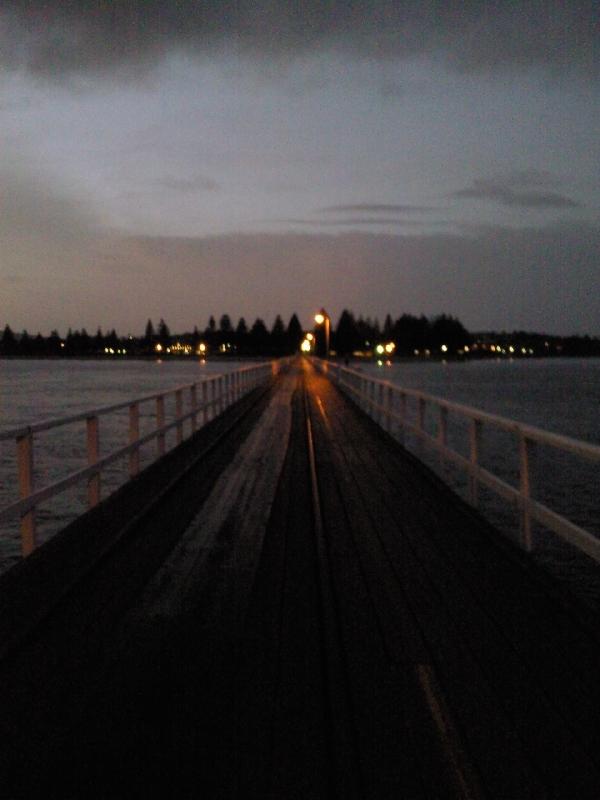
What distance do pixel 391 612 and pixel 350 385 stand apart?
1387 inches

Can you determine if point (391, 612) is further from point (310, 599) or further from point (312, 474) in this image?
point (312, 474)

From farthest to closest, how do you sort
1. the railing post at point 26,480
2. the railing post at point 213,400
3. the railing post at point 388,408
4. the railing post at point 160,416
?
Result: the railing post at point 213,400 → the railing post at point 388,408 → the railing post at point 160,416 → the railing post at point 26,480

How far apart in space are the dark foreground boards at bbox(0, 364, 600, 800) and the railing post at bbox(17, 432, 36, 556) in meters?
0.23

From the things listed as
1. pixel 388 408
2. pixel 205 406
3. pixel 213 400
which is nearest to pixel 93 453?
pixel 388 408

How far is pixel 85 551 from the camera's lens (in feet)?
31.1

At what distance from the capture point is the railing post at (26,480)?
8.62 m

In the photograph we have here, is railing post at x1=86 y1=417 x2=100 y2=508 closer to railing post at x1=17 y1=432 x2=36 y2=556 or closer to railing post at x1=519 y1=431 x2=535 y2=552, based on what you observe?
railing post at x1=17 y1=432 x2=36 y2=556

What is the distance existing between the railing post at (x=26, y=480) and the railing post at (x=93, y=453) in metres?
1.75

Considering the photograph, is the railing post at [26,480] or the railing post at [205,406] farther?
the railing post at [205,406]

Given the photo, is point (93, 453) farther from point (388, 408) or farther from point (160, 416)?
point (388, 408)

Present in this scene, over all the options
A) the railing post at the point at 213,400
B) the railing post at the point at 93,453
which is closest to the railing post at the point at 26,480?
the railing post at the point at 93,453

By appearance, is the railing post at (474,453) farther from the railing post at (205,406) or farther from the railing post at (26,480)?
the railing post at (205,406)

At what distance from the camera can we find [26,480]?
877cm

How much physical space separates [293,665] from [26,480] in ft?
12.4
